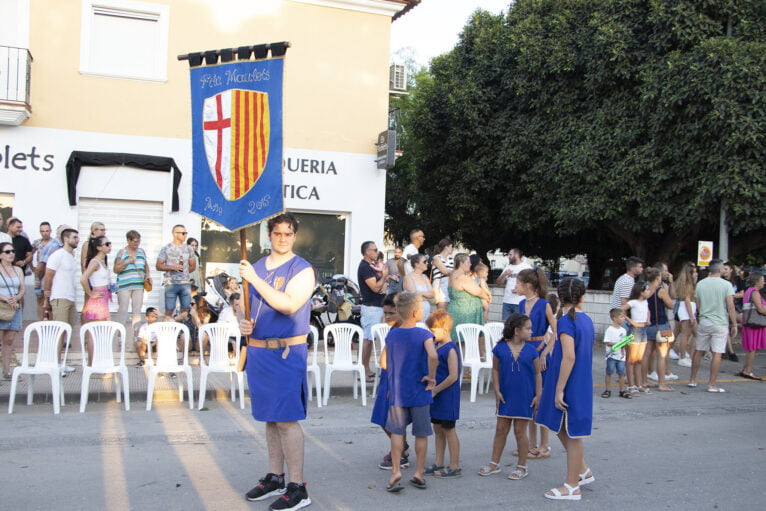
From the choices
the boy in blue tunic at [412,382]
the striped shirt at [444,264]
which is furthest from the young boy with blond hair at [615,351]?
the boy in blue tunic at [412,382]

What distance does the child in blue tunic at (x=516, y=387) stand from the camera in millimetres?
5742

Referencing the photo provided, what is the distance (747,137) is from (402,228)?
19.6m

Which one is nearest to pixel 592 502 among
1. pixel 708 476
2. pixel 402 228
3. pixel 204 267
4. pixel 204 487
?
pixel 708 476

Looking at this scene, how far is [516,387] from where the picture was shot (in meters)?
5.81

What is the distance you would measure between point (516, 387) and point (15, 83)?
11896 millimetres

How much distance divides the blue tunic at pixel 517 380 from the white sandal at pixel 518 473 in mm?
432

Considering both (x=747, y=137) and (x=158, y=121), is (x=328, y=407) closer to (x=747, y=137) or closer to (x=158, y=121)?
(x=158, y=121)

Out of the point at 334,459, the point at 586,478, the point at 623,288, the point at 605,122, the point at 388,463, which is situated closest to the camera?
the point at 586,478

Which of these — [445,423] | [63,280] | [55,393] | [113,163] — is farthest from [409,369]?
[113,163]

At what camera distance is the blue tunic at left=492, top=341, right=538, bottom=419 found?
5.73 m

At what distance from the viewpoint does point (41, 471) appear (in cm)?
563

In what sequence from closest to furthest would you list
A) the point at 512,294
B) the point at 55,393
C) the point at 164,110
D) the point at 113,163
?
the point at 55,393 < the point at 512,294 < the point at 113,163 < the point at 164,110

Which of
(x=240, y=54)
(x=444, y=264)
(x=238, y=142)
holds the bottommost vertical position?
(x=444, y=264)

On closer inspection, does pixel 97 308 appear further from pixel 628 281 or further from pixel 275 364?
pixel 628 281
